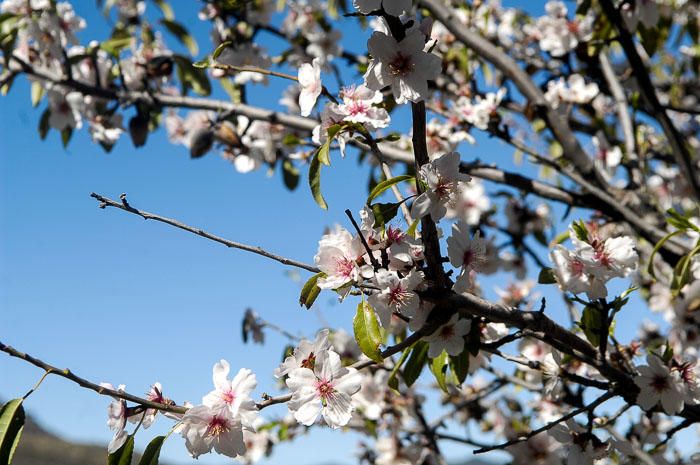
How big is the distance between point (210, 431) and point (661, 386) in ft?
2.82

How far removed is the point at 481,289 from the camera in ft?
8.87

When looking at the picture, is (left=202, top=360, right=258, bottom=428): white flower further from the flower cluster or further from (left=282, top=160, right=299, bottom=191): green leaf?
(left=282, top=160, right=299, bottom=191): green leaf

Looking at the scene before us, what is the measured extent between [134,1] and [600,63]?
7.12 feet

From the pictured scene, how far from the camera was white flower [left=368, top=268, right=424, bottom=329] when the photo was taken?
1.01 metres

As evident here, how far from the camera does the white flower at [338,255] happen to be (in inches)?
41.9

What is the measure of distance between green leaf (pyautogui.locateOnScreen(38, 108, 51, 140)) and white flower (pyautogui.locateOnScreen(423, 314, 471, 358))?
207cm

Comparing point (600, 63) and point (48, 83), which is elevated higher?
point (600, 63)

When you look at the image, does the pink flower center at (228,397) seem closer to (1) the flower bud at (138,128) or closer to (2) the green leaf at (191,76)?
(1) the flower bud at (138,128)

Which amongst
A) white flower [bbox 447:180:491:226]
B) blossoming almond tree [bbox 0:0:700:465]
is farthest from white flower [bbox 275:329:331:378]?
white flower [bbox 447:180:491:226]

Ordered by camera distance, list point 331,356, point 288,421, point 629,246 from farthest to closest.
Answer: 1. point 288,421
2. point 629,246
3. point 331,356

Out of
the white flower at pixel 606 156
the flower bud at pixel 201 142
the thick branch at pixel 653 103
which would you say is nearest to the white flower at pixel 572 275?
the thick branch at pixel 653 103

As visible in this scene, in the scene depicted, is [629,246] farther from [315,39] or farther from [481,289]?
[315,39]

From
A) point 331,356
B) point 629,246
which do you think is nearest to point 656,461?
point 629,246

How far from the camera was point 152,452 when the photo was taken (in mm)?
1081
